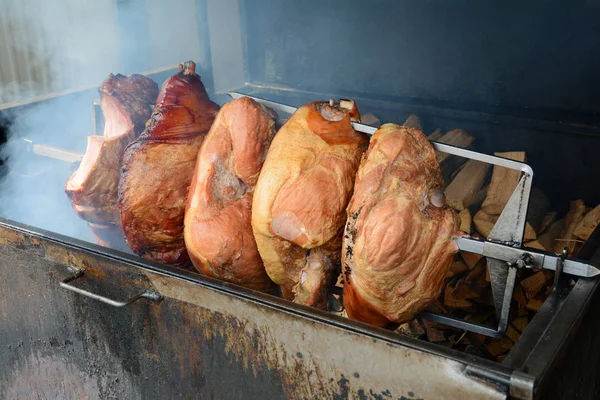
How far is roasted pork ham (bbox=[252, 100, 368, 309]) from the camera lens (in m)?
2.08

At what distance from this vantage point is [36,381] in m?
2.81

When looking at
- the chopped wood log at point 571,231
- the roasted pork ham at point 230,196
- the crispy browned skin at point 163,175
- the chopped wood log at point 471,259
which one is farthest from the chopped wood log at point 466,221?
the crispy browned skin at point 163,175

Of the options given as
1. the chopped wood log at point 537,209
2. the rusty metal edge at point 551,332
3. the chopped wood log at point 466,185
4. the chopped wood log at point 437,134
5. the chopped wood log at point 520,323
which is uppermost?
the chopped wood log at point 437,134

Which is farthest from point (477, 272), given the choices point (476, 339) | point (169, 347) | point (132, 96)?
point (132, 96)

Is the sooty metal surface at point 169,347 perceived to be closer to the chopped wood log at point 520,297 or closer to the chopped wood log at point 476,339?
the chopped wood log at point 476,339

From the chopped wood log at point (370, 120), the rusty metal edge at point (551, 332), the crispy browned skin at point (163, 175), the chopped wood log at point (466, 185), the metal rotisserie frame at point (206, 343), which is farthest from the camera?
the chopped wood log at point (370, 120)

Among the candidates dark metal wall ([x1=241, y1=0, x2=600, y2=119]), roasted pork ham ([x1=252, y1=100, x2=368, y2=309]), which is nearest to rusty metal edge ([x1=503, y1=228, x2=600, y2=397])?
roasted pork ham ([x1=252, y1=100, x2=368, y2=309])

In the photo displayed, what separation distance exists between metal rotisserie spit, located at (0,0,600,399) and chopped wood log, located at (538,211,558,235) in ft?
0.05

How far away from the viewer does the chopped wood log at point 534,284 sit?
292cm

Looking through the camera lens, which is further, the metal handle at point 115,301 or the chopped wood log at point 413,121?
the chopped wood log at point 413,121

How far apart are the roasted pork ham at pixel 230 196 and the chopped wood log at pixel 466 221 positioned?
1.31 metres

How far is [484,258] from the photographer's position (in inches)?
122

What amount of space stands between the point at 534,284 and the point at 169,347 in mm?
1808

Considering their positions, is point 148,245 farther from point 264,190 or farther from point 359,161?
point 359,161
